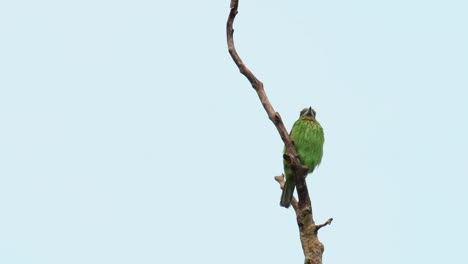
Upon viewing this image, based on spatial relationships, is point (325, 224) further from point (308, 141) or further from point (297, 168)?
point (308, 141)

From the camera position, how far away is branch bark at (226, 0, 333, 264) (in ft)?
25.0

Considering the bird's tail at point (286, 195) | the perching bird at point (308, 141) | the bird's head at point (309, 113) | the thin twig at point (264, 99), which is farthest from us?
the bird's head at point (309, 113)

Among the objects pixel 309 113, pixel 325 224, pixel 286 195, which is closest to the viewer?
pixel 325 224

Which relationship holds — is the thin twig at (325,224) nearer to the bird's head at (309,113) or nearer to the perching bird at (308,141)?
the perching bird at (308,141)

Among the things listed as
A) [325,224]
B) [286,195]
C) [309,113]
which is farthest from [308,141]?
[325,224]

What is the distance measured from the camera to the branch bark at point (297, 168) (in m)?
7.63

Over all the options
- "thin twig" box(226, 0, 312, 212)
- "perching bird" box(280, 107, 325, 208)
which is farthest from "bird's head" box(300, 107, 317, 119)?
"thin twig" box(226, 0, 312, 212)

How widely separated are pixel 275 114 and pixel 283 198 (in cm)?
196

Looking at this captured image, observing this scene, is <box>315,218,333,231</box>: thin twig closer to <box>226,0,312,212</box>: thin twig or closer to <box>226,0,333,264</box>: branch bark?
<box>226,0,333,264</box>: branch bark

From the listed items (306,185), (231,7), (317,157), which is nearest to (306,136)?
(317,157)

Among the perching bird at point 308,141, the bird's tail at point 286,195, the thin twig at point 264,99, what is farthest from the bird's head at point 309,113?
the thin twig at point 264,99

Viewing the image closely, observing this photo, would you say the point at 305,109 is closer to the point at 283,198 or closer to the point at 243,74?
the point at 283,198

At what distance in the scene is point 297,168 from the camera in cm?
779

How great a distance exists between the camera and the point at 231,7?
25.1 feet
